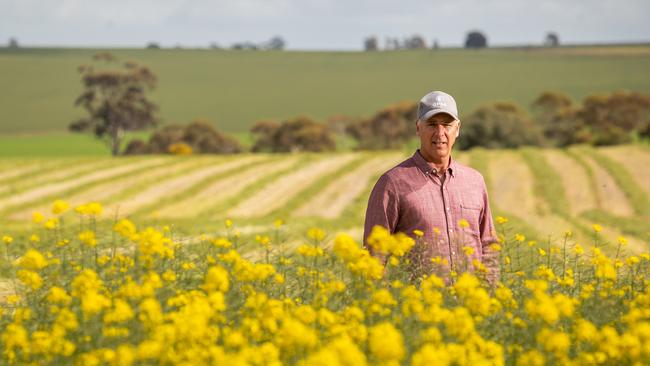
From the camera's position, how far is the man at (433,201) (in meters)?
6.07

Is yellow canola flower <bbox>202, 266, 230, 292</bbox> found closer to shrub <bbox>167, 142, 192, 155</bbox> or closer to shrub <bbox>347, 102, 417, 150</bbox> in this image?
shrub <bbox>167, 142, 192, 155</bbox>

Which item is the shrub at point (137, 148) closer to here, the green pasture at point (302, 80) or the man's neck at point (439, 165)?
the green pasture at point (302, 80)

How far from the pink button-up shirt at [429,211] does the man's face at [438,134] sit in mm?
143

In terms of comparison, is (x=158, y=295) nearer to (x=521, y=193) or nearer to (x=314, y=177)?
(x=521, y=193)

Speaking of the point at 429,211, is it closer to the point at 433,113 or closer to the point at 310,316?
the point at 433,113

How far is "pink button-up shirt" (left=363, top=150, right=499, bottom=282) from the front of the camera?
611 centimetres

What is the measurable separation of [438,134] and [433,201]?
522mm

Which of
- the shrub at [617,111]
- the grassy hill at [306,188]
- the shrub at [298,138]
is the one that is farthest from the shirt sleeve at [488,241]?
the shrub at [617,111]

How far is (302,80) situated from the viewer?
11931 cm

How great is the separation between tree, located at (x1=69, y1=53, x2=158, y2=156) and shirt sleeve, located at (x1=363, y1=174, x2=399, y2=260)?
6635 centimetres

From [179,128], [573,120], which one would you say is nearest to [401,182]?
[179,128]

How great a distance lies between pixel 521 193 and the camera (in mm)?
29594

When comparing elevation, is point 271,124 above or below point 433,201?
below

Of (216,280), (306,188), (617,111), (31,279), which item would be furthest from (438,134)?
(617,111)
